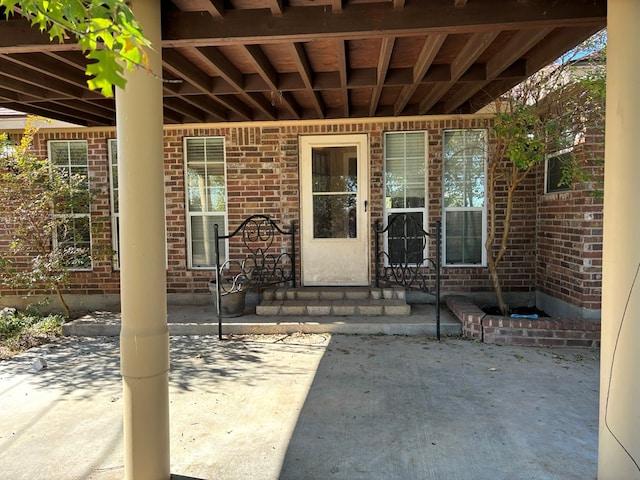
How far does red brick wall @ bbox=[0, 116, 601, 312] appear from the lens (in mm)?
6277

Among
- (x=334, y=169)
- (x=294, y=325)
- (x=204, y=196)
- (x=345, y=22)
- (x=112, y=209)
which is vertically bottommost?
(x=294, y=325)

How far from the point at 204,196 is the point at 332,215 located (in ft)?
6.30

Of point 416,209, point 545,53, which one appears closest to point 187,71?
point 545,53

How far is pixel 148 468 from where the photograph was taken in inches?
91.0

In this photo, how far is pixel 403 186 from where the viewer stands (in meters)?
6.46

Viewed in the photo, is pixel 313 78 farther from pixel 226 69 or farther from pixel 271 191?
pixel 271 191

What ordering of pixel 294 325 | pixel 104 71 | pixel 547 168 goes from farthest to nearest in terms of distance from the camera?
pixel 547 168
pixel 294 325
pixel 104 71

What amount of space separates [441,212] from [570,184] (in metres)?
1.79

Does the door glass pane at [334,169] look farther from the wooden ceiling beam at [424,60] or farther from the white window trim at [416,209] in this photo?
the wooden ceiling beam at [424,60]

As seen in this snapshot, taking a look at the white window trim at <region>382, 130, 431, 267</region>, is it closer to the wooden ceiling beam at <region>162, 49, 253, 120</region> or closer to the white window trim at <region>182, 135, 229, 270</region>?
the white window trim at <region>182, 135, 229, 270</region>

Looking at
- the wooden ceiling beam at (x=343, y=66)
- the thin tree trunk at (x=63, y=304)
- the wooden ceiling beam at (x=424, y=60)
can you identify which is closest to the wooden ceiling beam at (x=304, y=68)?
the wooden ceiling beam at (x=343, y=66)

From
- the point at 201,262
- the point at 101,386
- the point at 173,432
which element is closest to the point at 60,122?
the point at 201,262

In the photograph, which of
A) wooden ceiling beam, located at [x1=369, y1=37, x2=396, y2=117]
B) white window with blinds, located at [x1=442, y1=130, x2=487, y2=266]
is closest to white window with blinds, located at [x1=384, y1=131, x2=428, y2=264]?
white window with blinds, located at [x1=442, y1=130, x2=487, y2=266]

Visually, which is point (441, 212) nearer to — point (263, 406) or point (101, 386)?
point (263, 406)
